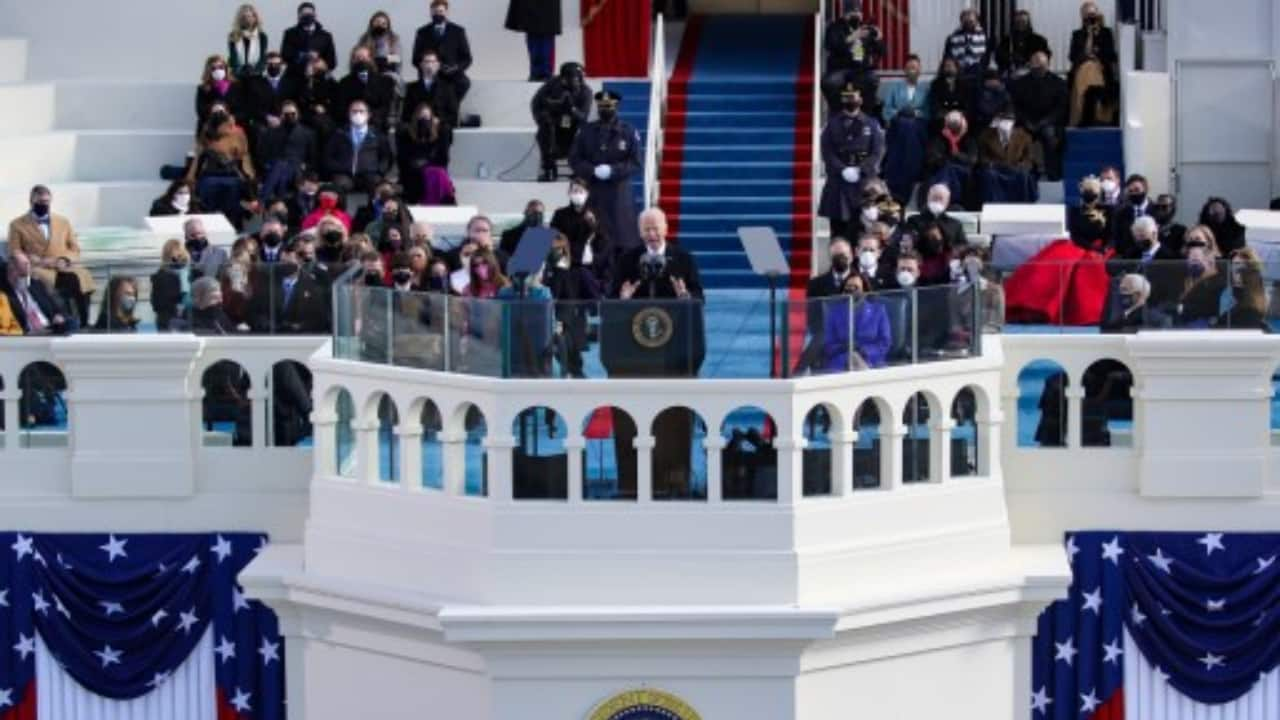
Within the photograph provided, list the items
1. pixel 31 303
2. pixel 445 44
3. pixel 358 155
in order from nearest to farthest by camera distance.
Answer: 1. pixel 31 303
2. pixel 358 155
3. pixel 445 44

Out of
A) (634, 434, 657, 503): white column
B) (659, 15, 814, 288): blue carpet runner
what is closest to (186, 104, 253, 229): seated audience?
(659, 15, 814, 288): blue carpet runner

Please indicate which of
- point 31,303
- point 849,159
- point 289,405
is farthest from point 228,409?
point 849,159

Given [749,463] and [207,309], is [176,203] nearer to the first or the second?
[207,309]

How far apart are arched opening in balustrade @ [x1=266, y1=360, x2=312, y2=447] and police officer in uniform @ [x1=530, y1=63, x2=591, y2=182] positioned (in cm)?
797

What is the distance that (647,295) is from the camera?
50500 millimetres

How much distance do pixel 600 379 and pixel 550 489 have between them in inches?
39.6

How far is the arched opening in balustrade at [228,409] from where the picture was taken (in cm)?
5272

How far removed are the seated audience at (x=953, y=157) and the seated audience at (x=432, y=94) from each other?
466 centimetres

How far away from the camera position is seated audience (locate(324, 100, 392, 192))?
5941 cm

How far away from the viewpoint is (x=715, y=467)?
161ft

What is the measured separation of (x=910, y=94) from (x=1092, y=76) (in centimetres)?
177

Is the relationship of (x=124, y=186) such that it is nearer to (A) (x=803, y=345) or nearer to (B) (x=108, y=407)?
(B) (x=108, y=407)

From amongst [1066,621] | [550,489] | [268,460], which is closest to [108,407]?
[268,460]

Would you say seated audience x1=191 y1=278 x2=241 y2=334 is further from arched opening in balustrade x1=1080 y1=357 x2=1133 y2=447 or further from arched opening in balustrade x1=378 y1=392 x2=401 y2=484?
arched opening in balustrade x1=1080 y1=357 x2=1133 y2=447
